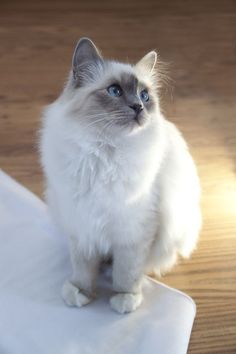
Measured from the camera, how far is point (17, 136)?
195cm

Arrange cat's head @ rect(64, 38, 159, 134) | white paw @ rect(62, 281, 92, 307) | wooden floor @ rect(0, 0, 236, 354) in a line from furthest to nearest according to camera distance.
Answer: wooden floor @ rect(0, 0, 236, 354) < white paw @ rect(62, 281, 92, 307) < cat's head @ rect(64, 38, 159, 134)

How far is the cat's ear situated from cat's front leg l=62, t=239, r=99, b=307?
0.44 metres

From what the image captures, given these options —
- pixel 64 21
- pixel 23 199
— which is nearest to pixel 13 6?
pixel 64 21

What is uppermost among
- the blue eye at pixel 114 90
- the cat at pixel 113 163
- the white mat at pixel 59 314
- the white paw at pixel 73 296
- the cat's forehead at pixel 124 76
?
the cat's forehead at pixel 124 76

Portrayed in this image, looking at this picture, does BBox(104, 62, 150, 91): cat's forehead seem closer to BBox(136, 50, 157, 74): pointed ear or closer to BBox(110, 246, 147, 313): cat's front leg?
BBox(136, 50, 157, 74): pointed ear

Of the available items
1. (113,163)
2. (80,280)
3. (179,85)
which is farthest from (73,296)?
(179,85)

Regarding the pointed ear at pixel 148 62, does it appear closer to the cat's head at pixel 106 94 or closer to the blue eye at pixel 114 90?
the cat's head at pixel 106 94

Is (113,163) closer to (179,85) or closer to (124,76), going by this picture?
(124,76)

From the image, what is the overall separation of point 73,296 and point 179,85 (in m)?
1.36

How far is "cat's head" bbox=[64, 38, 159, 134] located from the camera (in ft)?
3.48

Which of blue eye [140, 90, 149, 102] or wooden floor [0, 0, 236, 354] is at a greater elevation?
blue eye [140, 90, 149, 102]

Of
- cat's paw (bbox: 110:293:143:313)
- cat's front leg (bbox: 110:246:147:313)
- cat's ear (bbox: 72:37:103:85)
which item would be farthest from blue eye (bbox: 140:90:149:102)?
cat's paw (bbox: 110:293:143:313)

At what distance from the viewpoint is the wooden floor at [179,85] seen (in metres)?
1.47

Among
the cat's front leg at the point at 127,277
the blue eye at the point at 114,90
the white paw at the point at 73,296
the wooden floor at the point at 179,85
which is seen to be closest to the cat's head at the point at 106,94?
the blue eye at the point at 114,90
